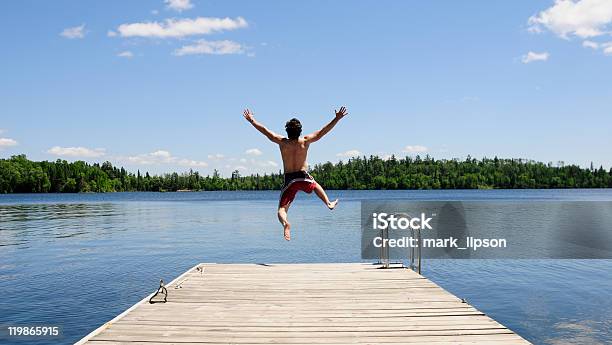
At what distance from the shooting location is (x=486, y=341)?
22.3 feet

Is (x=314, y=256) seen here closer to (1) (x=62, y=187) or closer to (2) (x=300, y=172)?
(2) (x=300, y=172)

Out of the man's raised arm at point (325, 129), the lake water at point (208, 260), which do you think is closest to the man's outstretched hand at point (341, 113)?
the man's raised arm at point (325, 129)

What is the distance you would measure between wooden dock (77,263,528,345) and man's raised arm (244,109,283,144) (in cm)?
291

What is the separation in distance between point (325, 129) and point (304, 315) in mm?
3858

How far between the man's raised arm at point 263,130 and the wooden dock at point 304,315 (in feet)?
9.54

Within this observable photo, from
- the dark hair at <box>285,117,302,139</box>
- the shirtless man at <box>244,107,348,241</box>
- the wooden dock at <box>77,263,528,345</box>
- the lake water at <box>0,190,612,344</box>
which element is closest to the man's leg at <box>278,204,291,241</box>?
the shirtless man at <box>244,107,348,241</box>

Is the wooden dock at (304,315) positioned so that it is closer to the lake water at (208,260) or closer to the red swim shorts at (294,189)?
the red swim shorts at (294,189)

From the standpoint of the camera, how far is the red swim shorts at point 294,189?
10898 mm

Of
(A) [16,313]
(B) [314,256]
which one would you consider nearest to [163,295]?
(A) [16,313]

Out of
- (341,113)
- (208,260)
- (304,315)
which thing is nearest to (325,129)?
(341,113)

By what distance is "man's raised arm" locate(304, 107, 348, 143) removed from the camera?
10.3 meters

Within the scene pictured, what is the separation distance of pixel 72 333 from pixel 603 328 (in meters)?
13.2

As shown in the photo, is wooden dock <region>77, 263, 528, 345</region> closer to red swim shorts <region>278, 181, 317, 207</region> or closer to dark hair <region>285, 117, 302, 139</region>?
red swim shorts <region>278, 181, 317, 207</region>

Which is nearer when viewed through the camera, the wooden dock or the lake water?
the wooden dock
